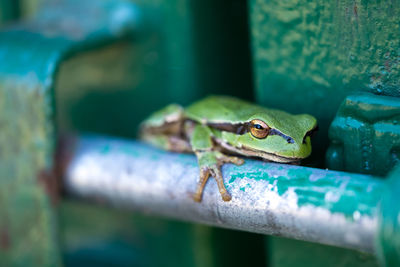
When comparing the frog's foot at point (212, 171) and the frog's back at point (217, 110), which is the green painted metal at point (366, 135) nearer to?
the frog's foot at point (212, 171)

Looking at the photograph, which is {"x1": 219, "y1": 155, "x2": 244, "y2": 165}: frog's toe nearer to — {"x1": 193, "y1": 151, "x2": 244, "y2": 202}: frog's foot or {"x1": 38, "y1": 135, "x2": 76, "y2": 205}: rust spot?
{"x1": 193, "y1": 151, "x2": 244, "y2": 202}: frog's foot

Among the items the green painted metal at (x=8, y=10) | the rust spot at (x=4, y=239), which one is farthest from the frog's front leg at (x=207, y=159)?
the green painted metal at (x=8, y=10)

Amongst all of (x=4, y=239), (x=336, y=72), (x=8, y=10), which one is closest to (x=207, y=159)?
(x=336, y=72)

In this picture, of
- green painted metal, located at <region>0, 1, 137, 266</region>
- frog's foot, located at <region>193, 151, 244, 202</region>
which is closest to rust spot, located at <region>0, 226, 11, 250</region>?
green painted metal, located at <region>0, 1, 137, 266</region>

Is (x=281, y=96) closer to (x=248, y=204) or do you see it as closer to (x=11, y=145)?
(x=248, y=204)

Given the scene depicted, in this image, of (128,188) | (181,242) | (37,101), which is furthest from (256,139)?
(37,101)

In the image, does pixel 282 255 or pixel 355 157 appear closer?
pixel 355 157
